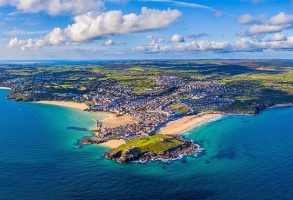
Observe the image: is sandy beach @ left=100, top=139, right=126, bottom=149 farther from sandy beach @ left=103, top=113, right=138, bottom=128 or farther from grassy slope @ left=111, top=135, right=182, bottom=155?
sandy beach @ left=103, top=113, right=138, bottom=128

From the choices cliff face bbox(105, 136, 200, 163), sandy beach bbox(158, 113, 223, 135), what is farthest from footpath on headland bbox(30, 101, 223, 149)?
cliff face bbox(105, 136, 200, 163)

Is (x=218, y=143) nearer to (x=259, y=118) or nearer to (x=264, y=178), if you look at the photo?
(x=264, y=178)

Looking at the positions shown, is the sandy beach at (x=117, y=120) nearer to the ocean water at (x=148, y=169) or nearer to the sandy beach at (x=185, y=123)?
the ocean water at (x=148, y=169)

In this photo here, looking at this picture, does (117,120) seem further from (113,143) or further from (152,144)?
(152,144)

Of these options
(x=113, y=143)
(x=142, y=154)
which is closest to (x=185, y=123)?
(x=113, y=143)

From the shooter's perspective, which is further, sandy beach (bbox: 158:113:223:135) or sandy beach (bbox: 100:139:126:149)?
sandy beach (bbox: 158:113:223:135)

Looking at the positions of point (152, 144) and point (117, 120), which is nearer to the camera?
point (152, 144)
